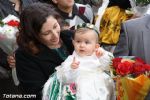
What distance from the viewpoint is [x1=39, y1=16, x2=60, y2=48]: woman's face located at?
134 inches

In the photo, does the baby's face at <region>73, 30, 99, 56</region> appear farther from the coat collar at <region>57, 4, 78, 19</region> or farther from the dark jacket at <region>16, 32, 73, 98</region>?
the coat collar at <region>57, 4, 78, 19</region>

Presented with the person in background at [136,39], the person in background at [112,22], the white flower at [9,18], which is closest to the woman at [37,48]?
the person in background at [136,39]

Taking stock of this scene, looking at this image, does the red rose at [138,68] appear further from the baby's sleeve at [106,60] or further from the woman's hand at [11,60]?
the woman's hand at [11,60]

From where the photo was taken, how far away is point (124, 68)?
9.55 feet

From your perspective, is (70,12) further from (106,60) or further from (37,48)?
(106,60)

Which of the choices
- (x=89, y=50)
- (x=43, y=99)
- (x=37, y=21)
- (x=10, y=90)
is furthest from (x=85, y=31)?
(x=10, y=90)

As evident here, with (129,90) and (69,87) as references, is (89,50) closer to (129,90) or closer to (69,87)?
(69,87)

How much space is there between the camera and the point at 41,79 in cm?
341

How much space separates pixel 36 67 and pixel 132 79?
33.9 inches

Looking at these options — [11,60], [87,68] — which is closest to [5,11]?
[11,60]

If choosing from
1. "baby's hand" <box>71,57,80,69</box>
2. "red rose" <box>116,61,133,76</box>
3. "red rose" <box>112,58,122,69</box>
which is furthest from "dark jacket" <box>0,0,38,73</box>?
"red rose" <box>116,61,133,76</box>

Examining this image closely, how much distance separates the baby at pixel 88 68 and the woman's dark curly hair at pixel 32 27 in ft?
0.86

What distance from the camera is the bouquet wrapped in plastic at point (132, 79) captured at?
2855 mm

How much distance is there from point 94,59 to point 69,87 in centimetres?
28
